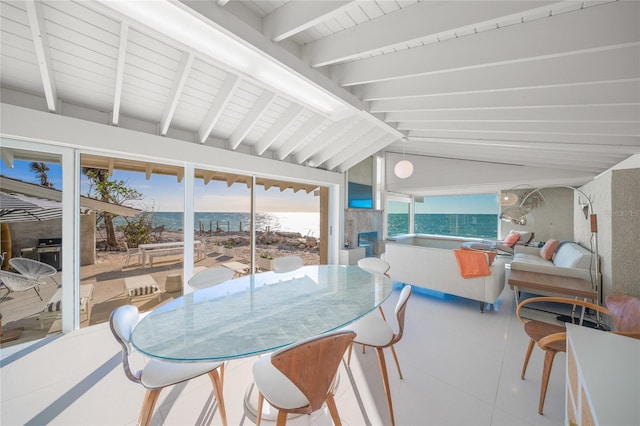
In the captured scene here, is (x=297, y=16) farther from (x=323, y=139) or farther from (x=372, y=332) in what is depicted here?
(x=323, y=139)

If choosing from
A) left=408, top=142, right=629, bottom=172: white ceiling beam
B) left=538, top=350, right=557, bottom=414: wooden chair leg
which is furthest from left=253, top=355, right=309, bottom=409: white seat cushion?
left=408, top=142, right=629, bottom=172: white ceiling beam

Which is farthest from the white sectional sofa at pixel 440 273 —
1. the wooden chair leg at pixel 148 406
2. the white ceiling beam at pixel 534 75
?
the wooden chair leg at pixel 148 406

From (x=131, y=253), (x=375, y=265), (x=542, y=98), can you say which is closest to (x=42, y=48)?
(x=131, y=253)

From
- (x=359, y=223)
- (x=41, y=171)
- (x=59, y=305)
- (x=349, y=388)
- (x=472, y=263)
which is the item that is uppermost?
(x=41, y=171)

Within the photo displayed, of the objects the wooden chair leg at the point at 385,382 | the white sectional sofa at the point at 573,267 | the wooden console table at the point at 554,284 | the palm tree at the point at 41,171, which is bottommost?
the wooden chair leg at the point at 385,382

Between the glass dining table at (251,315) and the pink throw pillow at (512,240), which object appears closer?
the glass dining table at (251,315)

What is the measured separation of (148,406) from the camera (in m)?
1.25

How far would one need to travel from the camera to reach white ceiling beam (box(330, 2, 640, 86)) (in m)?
1.33

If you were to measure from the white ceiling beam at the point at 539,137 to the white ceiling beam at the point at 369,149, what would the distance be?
2.98ft

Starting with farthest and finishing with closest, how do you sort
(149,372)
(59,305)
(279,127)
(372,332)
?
(279,127) → (59,305) → (372,332) → (149,372)

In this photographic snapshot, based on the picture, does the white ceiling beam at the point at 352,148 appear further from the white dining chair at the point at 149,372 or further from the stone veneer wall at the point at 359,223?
the white dining chair at the point at 149,372

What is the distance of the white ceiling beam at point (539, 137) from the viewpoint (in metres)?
2.58

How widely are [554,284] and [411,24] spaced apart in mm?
3187

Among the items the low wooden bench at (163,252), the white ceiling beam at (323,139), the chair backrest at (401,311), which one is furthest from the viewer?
the white ceiling beam at (323,139)
